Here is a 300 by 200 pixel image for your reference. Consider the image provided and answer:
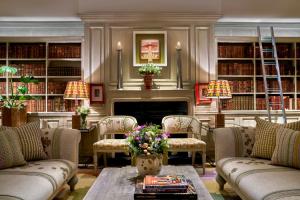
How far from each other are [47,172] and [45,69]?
3.00m

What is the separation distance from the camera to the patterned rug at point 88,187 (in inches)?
125

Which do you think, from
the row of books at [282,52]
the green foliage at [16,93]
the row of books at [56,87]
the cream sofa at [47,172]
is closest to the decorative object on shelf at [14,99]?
the green foliage at [16,93]

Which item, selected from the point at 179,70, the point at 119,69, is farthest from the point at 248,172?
the point at 119,69

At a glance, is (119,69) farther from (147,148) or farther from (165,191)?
(165,191)

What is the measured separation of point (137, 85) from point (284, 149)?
282 centimetres

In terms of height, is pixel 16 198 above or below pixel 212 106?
below

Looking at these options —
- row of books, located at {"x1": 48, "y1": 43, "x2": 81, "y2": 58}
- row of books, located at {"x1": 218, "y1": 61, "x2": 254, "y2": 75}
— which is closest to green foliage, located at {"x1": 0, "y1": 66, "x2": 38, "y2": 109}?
row of books, located at {"x1": 48, "y1": 43, "x2": 81, "y2": 58}

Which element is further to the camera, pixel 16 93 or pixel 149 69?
pixel 16 93

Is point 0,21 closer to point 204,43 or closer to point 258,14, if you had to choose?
point 204,43

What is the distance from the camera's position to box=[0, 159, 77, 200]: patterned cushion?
79.3 inches

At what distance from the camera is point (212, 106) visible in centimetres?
515

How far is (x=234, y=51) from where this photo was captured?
5.33 metres

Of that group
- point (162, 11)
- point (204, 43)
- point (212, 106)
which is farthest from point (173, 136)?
point (162, 11)

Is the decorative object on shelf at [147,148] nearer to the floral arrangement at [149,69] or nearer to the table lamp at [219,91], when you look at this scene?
the table lamp at [219,91]
